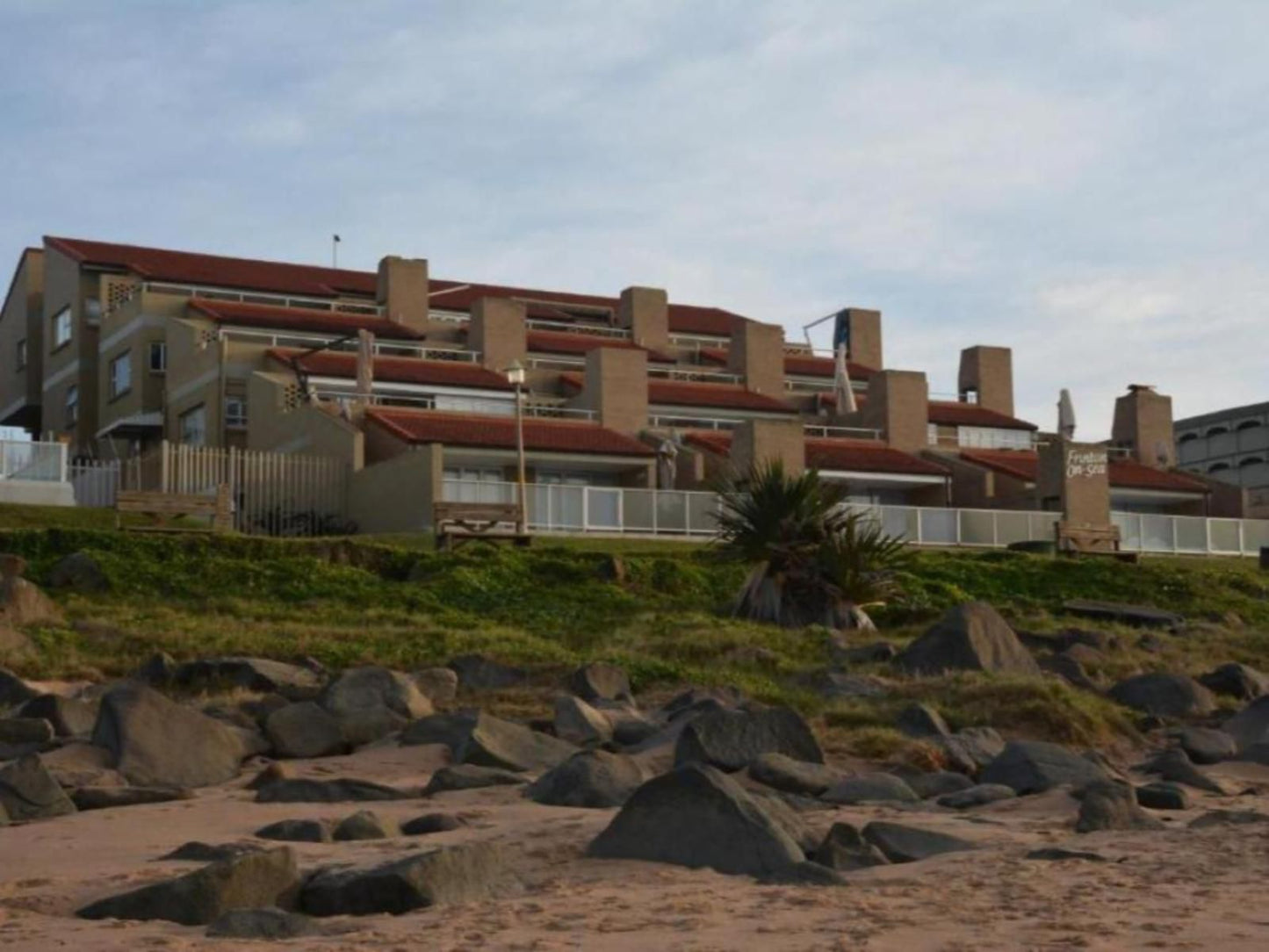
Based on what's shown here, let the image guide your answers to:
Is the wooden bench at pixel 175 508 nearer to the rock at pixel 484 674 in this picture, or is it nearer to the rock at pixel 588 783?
the rock at pixel 484 674

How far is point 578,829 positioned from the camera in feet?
38.3

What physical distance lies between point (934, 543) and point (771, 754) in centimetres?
3479

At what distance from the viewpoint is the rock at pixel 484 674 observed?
793 inches

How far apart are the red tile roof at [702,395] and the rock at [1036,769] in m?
44.0

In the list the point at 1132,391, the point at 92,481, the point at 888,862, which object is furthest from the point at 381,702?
the point at 1132,391

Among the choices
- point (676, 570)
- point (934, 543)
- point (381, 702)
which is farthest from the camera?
point (934, 543)

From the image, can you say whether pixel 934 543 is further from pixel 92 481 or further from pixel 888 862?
pixel 888 862

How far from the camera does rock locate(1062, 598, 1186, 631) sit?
1222 inches

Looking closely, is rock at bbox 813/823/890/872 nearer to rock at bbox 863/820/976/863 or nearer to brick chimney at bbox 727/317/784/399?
rock at bbox 863/820/976/863

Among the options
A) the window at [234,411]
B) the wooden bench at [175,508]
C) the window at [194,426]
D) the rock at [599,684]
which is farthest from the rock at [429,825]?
the window at [194,426]

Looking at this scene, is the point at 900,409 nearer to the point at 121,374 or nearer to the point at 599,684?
the point at 121,374

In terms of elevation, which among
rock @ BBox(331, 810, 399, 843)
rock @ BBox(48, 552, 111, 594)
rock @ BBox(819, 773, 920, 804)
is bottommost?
rock @ BBox(819, 773, 920, 804)

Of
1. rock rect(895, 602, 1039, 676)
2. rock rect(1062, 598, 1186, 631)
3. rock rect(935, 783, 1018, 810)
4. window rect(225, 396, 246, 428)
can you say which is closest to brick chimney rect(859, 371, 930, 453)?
window rect(225, 396, 246, 428)

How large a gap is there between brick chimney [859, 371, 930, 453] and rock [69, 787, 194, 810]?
162 feet
